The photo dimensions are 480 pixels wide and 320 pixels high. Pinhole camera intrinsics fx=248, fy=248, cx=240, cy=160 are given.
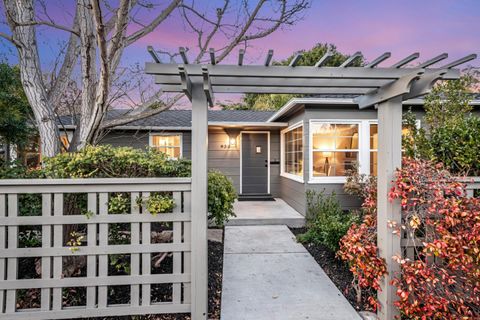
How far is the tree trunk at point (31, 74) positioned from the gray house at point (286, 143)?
6.74ft

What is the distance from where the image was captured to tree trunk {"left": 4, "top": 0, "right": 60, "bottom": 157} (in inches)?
136

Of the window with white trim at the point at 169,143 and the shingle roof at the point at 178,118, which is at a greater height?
the shingle roof at the point at 178,118

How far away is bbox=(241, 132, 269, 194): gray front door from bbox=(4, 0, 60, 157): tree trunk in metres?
5.38

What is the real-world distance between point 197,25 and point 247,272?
4.06 meters

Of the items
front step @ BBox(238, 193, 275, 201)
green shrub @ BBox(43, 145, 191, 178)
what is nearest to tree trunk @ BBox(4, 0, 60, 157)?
green shrub @ BBox(43, 145, 191, 178)

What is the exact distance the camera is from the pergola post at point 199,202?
2.16 m

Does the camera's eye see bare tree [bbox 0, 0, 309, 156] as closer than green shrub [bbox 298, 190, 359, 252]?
Answer: Yes

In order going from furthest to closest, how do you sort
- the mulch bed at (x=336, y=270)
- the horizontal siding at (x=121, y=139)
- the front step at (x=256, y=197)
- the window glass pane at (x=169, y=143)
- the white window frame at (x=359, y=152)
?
1. the window glass pane at (x=169, y=143)
2. the front step at (x=256, y=197)
3. the horizontal siding at (x=121, y=139)
4. the white window frame at (x=359, y=152)
5. the mulch bed at (x=336, y=270)

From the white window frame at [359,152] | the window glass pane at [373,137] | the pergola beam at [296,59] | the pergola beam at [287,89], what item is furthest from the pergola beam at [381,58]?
the window glass pane at [373,137]

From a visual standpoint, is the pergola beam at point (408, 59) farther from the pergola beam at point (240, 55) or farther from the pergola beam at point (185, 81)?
the pergola beam at point (185, 81)

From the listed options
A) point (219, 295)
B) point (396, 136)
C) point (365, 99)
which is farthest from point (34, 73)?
point (396, 136)

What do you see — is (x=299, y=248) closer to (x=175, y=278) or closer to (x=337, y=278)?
(x=337, y=278)

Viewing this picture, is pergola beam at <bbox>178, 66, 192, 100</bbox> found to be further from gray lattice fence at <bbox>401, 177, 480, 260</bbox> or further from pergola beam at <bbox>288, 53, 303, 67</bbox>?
gray lattice fence at <bbox>401, 177, 480, 260</bbox>

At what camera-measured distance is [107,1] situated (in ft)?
12.5
